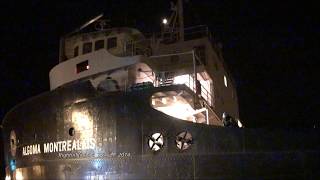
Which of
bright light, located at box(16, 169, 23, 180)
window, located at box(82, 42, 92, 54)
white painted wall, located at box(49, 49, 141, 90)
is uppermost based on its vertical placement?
window, located at box(82, 42, 92, 54)

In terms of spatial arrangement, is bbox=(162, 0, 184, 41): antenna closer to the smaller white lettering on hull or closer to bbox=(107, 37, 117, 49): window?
bbox=(107, 37, 117, 49): window

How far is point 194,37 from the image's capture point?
16.5m

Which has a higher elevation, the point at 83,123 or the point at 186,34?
the point at 186,34

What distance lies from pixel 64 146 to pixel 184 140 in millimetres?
3815

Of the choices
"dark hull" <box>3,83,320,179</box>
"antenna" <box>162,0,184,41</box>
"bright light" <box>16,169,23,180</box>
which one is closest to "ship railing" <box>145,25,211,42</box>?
"antenna" <box>162,0,184,41</box>

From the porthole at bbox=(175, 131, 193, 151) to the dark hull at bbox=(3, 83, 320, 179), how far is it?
0.09 m

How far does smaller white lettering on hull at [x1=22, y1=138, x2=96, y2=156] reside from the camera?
12.7 meters

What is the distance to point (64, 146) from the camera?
521 inches

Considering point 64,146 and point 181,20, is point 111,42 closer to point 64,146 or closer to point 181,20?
point 181,20

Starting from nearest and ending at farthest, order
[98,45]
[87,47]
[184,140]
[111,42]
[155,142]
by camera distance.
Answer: [184,140], [155,142], [111,42], [98,45], [87,47]

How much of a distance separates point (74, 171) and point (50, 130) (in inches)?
67.4

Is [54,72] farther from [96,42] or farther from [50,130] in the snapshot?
[50,130]

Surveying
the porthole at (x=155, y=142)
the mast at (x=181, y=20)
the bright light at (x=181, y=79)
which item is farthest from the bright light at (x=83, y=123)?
the mast at (x=181, y=20)

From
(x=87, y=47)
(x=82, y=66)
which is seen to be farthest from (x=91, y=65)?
(x=87, y=47)
